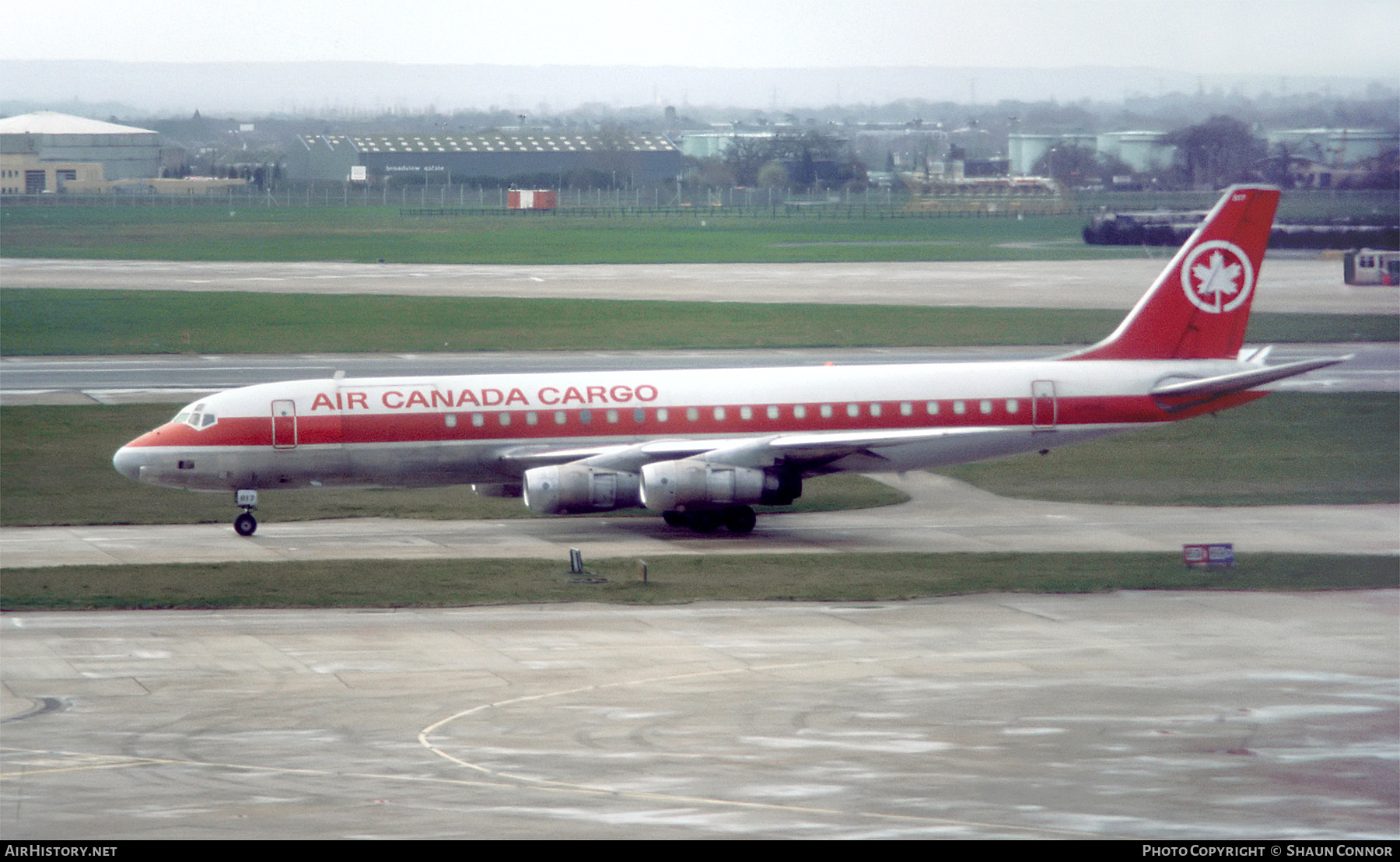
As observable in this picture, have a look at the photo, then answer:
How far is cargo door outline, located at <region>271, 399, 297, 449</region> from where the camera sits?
40.5 metres

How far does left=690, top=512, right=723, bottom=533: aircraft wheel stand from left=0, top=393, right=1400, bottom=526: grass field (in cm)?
483

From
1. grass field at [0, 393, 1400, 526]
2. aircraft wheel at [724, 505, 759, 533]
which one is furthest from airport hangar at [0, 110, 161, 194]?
aircraft wheel at [724, 505, 759, 533]

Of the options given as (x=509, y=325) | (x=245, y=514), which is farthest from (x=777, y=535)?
(x=509, y=325)

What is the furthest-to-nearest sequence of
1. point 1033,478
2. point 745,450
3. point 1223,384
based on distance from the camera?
point 1033,478 < point 1223,384 < point 745,450

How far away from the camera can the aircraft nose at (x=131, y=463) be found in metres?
40.4

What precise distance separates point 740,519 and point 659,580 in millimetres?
6514

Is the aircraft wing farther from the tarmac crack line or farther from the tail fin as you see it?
the tarmac crack line

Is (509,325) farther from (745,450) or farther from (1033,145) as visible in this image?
(745,450)

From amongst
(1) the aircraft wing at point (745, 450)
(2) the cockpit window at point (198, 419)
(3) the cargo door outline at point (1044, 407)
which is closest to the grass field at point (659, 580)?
(1) the aircraft wing at point (745, 450)

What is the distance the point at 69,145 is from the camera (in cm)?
11269

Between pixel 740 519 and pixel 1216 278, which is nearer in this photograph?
pixel 740 519

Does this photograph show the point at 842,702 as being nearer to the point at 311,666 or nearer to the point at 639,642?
the point at 639,642

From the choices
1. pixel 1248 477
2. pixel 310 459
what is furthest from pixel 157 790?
pixel 1248 477

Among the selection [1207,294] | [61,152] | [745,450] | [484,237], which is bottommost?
[745,450]
